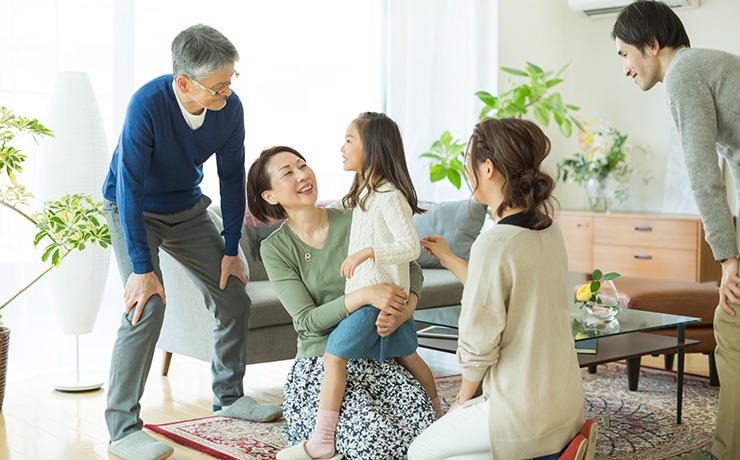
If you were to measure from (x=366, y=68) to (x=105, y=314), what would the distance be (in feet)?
7.65

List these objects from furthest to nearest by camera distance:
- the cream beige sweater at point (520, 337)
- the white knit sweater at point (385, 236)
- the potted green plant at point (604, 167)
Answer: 1. the potted green plant at point (604, 167)
2. the white knit sweater at point (385, 236)
3. the cream beige sweater at point (520, 337)

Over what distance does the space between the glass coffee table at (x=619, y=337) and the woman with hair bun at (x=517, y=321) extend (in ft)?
3.10

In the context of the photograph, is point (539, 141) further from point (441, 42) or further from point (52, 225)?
point (441, 42)

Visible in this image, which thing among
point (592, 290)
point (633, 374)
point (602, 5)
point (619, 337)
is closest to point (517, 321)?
point (592, 290)

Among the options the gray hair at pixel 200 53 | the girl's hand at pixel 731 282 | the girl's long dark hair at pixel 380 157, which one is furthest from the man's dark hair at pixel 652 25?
the gray hair at pixel 200 53

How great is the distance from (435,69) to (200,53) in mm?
3183

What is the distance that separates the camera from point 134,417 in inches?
95.7

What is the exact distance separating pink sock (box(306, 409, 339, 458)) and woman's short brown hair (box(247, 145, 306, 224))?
657 millimetres

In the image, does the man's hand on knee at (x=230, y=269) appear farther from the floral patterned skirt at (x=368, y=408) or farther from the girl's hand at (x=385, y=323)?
the girl's hand at (x=385, y=323)

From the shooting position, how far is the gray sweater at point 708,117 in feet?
6.64

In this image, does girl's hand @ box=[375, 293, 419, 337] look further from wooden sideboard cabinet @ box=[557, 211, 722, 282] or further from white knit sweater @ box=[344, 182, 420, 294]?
wooden sideboard cabinet @ box=[557, 211, 722, 282]

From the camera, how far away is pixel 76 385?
3.35m

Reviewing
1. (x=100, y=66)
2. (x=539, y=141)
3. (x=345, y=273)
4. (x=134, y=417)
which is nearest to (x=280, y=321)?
(x=134, y=417)

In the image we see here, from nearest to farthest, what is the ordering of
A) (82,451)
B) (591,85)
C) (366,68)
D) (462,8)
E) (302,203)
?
1. (302,203)
2. (82,451)
3. (366,68)
4. (462,8)
5. (591,85)
